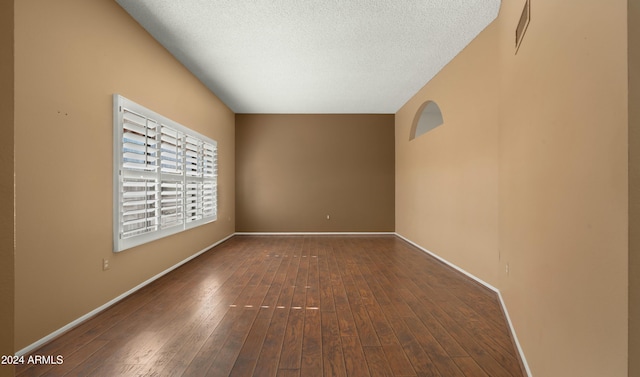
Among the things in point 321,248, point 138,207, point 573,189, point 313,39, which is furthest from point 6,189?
point 321,248

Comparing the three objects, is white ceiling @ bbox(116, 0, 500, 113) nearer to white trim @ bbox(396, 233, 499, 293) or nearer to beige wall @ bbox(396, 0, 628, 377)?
beige wall @ bbox(396, 0, 628, 377)

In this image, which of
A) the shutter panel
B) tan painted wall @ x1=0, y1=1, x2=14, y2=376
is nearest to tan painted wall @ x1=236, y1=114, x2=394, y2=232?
the shutter panel

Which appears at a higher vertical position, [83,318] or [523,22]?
[523,22]

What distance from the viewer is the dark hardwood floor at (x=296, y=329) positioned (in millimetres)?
1800

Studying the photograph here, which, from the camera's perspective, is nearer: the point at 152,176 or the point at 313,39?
the point at 152,176

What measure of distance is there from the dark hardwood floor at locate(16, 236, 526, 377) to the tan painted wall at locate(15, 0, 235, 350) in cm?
32

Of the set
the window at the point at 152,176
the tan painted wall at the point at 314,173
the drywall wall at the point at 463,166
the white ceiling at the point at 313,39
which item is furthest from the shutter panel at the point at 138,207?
the drywall wall at the point at 463,166

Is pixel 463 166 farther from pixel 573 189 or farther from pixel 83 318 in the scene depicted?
pixel 83 318

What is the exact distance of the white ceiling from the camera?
2.90 m

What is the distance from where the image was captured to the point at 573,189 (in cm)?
114

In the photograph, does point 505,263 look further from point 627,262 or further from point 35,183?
point 35,183

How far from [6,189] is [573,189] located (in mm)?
1964

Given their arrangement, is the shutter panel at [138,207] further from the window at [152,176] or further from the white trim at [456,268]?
the white trim at [456,268]

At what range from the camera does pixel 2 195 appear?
75 cm
